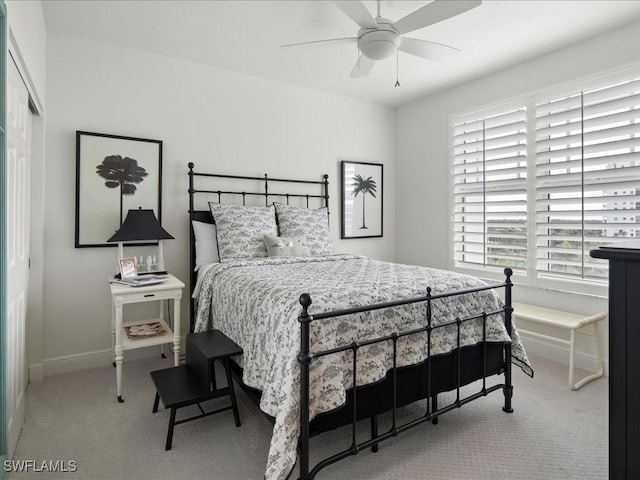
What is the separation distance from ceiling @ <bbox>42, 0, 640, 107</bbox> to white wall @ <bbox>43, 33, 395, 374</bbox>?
0.19m

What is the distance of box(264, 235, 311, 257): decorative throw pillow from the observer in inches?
131

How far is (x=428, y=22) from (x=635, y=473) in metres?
2.31

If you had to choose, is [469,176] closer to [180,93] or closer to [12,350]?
[180,93]

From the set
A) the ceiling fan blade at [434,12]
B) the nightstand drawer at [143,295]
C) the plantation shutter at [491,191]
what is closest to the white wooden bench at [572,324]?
the plantation shutter at [491,191]

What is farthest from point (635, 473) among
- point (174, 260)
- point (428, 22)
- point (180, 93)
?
point (180, 93)

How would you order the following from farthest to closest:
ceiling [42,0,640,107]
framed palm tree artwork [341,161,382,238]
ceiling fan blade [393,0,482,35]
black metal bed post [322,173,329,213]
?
framed palm tree artwork [341,161,382,238], black metal bed post [322,173,329,213], ceiling [42,0,640,107], ceiling fan blade [393,0,482,35]

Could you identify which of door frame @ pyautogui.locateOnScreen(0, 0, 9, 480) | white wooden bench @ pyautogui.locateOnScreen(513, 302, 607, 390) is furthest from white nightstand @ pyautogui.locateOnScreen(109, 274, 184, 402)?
white wooden bench @ pyautogui.locateOnScreen(513, 302, 607, 390)

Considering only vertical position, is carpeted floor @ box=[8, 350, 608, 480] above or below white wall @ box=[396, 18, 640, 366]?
below

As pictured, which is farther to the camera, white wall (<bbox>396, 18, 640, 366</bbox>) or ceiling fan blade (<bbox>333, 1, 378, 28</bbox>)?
white wall (<bbox>396, 18, 640, 366</bbox>)

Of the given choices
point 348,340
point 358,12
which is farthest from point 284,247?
point 358,12

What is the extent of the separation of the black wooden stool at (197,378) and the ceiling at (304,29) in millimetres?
2035

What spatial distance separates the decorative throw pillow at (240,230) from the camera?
329cm

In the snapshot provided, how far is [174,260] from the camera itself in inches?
140

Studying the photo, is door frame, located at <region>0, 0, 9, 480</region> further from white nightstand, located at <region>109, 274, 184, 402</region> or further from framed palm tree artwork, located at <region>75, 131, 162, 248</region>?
framed palm tree artwork, located at <region>75, 131, 162, 248</region>
